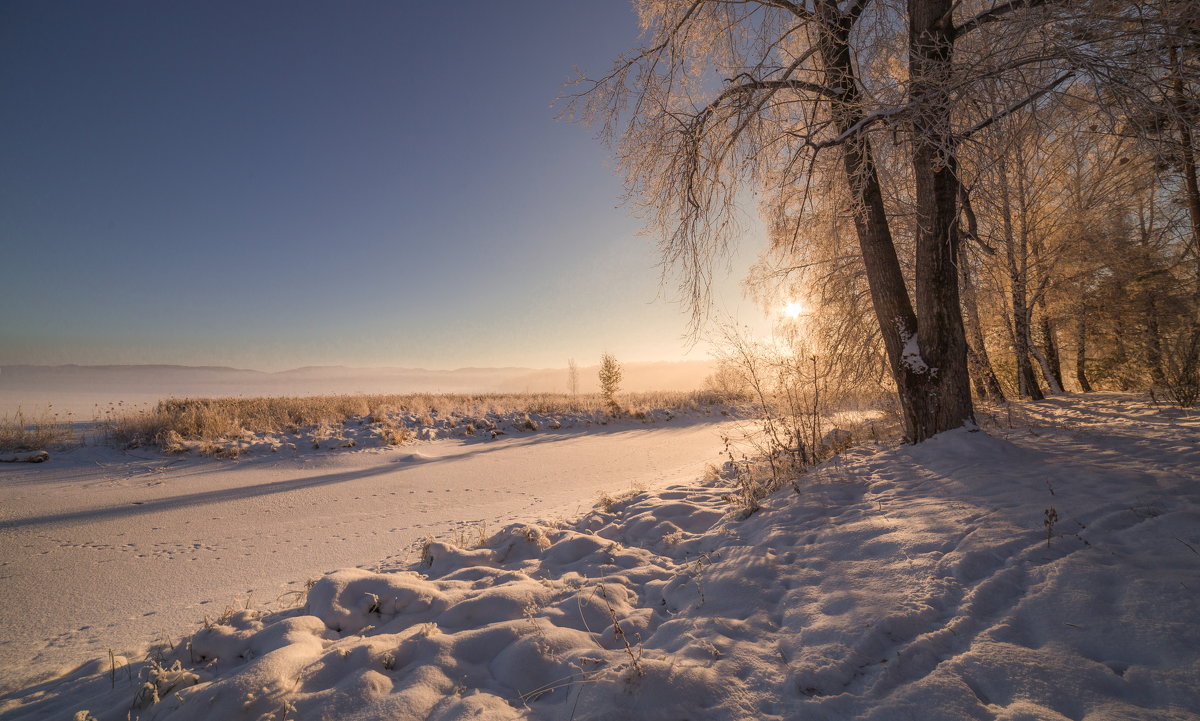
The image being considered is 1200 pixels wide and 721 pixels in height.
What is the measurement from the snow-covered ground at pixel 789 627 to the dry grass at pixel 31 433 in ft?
24.6

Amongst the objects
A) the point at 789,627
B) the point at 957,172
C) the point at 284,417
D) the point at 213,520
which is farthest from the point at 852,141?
the point at 284,417

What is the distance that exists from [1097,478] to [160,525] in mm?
8264

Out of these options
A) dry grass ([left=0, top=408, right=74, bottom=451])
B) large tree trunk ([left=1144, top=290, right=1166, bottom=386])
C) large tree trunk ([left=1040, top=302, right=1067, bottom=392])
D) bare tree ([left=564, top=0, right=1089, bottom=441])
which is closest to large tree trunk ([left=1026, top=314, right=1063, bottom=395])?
large tree trunk ([left=1040, top=302, right=1067, bottom=392])

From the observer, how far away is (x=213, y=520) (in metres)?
4.88

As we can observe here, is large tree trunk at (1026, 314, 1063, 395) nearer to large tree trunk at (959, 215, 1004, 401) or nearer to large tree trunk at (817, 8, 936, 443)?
large tree trunk at (959, 215, 1004, 401)

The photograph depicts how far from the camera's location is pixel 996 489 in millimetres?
2902

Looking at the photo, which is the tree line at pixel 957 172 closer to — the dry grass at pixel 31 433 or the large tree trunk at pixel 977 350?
the large tree trunk at pixel 977 350

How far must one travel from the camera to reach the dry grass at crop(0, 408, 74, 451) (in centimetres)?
718

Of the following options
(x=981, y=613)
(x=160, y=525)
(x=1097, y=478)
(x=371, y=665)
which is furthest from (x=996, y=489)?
(x=160, y=525)

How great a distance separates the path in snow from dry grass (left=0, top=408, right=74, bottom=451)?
0.75 metres

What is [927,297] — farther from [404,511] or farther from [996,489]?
[404,511]

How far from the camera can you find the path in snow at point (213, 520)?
2854 millimetres

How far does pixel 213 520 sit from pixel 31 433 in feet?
20.2

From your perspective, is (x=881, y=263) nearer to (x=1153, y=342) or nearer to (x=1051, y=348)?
(x=1153, y=342)
